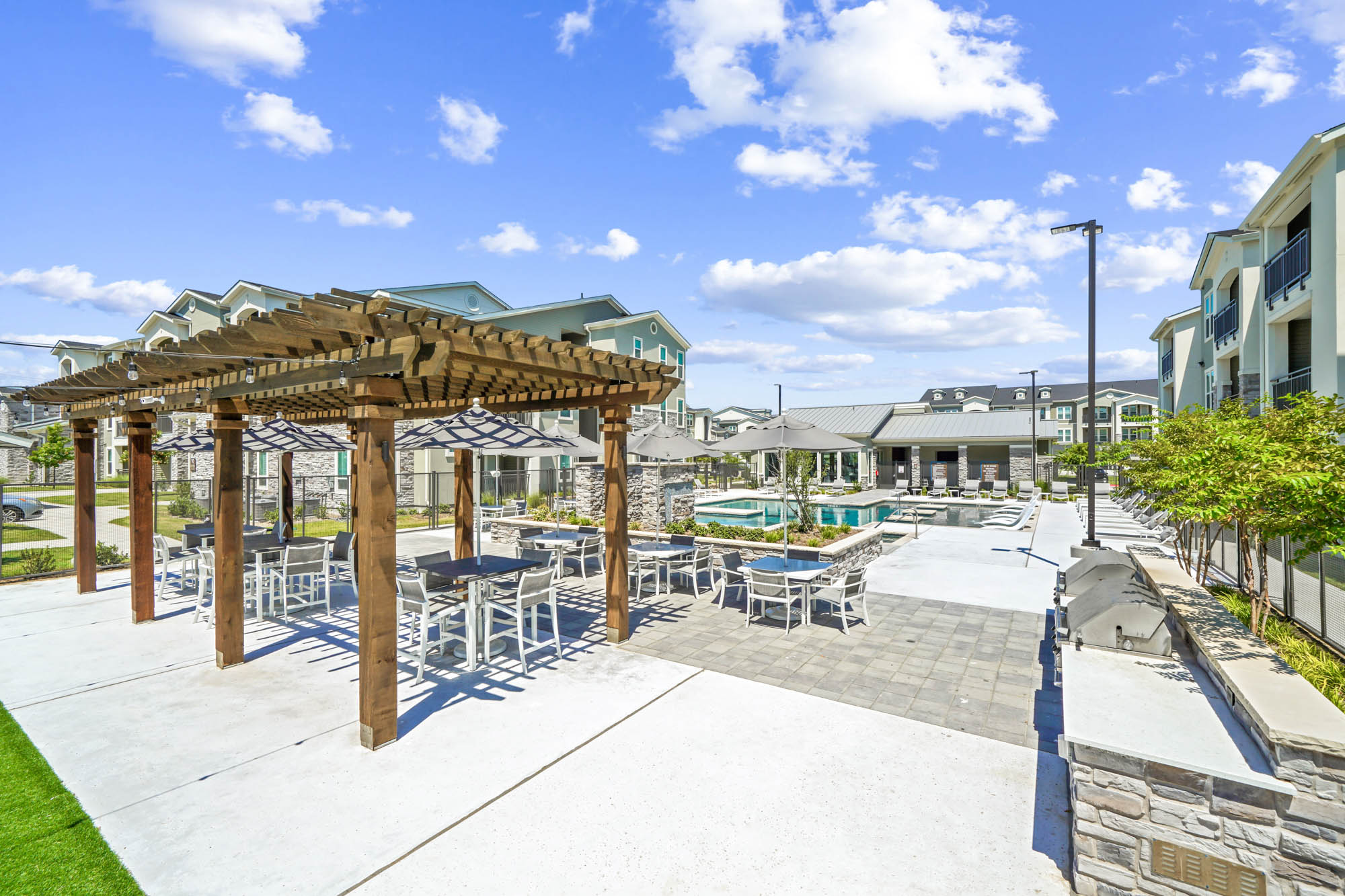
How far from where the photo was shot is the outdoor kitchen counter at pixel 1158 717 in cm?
292

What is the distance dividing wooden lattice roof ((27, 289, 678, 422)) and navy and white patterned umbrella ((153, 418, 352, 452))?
1.50 meters

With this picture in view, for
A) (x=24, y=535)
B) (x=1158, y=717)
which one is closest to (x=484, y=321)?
(x=24, y=535)

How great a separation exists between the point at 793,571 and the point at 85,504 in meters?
11.2

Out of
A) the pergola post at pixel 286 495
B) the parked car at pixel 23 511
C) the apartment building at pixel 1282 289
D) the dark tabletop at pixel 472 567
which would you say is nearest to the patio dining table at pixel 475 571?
the dark tabletop at pixel 472 567

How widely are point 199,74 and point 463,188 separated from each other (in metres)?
5.30

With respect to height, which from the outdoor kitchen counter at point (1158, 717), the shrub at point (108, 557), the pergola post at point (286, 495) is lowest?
the shrub at point (108, 557)

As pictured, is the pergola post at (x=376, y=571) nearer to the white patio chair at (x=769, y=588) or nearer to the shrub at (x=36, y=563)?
the white patio chair at (x=769, y=588)

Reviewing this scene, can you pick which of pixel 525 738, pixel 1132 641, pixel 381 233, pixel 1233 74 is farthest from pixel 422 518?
pixel 1233 74

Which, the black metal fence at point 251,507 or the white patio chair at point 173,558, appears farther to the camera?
the black metal fence at point 251,507

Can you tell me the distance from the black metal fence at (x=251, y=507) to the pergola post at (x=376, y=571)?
1060cm

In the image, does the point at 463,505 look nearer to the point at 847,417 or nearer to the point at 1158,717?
the point at 1158,717

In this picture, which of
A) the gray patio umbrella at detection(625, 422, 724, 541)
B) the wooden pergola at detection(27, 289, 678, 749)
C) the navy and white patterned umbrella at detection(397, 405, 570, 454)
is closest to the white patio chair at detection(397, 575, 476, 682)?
the wooden pergola at detection(27, 289, 678, 749)

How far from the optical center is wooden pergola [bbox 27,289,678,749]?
459 centimetres

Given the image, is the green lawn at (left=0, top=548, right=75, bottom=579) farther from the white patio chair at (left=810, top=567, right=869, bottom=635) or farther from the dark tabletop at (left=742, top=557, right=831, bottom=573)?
the white patio chair at (left=810, top=567, right=869, bottom=635)
